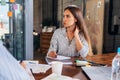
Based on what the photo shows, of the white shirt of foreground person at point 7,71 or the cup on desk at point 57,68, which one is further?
the cup on desk at point 57,68

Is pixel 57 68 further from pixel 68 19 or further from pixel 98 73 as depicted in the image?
pixel 68 19

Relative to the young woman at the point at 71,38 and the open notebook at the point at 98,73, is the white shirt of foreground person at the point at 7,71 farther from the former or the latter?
the young woman at the point at 71,38

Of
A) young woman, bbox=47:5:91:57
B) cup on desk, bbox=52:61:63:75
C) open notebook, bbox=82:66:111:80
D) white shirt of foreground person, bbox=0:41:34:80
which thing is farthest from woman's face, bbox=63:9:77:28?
white shirt of foreground person, bbox=0:41:34:80

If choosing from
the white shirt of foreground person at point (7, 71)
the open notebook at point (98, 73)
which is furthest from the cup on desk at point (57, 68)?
the white shirt of foreground person at point (7, 71)

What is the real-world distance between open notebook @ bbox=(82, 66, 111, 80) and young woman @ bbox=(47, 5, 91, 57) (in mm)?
617

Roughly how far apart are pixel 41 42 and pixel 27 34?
11.4 ft

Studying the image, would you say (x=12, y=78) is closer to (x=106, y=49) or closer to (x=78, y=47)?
(x=78, y=47)

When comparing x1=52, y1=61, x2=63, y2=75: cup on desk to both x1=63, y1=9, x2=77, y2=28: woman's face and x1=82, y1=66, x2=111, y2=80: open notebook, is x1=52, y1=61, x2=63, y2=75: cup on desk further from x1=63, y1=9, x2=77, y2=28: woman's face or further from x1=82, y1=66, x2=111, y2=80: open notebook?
x1=63, y1=9, x2=77, y2=28: woman's face

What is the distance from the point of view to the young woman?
7.40ft

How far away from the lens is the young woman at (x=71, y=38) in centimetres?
226

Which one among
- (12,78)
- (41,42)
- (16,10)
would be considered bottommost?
(41,42)

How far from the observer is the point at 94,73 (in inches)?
57.5

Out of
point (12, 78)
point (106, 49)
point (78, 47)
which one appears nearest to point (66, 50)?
point (78, 47)

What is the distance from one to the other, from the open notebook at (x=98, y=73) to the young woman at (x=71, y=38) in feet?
2.03
